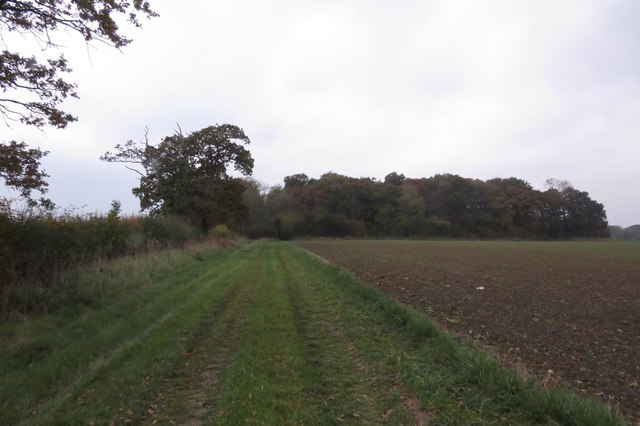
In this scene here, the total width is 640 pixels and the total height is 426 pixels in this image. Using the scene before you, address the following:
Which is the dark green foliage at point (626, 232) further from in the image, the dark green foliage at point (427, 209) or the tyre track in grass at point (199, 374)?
the tyre track in grass at point (199, 374)

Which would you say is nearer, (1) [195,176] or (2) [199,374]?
(2) [199,374]

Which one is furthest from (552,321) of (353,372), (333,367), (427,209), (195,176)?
(427,209)

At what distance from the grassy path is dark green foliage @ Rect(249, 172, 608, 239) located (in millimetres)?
77742

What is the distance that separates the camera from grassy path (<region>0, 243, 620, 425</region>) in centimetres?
417

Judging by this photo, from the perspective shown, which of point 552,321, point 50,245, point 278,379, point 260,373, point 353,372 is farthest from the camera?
point 50,245

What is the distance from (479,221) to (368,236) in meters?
32.0

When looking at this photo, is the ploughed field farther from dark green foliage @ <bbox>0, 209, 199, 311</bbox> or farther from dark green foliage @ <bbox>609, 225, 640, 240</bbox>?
dark green foliage @ <bbox>609, 225, 640, 240</bbox>

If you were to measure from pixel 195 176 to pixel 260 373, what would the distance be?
37.6m

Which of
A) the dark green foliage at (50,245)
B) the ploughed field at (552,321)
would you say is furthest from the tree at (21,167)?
the ploughed field at (552,321)

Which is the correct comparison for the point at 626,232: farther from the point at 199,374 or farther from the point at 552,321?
the point at 199,374

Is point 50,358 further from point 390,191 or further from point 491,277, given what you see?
point 390,191

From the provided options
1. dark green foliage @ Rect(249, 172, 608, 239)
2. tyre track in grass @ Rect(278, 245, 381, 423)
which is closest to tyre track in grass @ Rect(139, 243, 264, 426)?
tyre track in grass @ Rect(278, 245, 381, 423)

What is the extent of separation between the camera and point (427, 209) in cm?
11094

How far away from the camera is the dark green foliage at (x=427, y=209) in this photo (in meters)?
94.6
